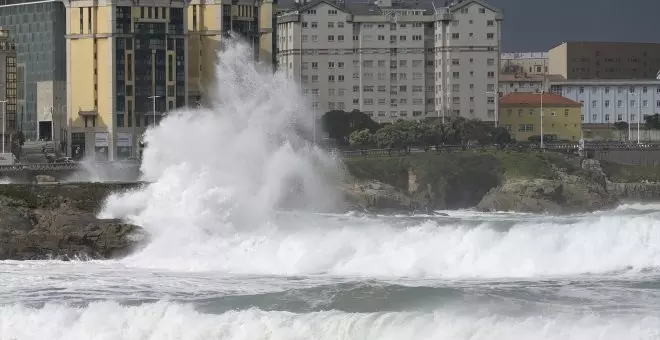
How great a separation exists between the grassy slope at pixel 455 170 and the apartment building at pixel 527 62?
7727 cm

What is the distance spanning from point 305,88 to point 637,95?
41.4 metres

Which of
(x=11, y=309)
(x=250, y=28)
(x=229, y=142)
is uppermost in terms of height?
(x=250, y=28)

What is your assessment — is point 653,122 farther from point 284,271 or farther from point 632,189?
point 284,271

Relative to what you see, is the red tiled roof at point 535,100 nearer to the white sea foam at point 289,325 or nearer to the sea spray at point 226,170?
the sea spray at point 226,170

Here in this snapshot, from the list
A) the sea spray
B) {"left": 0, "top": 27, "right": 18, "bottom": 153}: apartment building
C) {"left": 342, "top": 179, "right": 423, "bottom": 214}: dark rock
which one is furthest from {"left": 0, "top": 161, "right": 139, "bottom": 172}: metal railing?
{"left": 342, "top": 179, "right": 423, "bottom": 214}: dark rock

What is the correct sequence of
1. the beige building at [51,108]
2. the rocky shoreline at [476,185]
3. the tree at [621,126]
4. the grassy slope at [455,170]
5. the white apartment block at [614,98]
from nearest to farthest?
the rocky shoreline at [476,185] → the grassy slope at [455,170] → the beige building at [51,108] → the tree at [621,126] → the white apartment block at [614,98]

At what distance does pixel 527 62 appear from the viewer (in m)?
189

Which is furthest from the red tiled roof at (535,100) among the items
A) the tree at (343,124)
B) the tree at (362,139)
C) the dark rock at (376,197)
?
the dark rock at (376,197)

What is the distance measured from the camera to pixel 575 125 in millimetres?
139125

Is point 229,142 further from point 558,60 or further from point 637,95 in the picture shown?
point 558,60

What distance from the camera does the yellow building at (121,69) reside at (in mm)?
110500

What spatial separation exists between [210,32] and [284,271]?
65.4m

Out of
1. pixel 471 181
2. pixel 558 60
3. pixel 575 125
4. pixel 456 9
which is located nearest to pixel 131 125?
pixel 471 181

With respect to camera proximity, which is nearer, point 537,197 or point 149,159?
point 149,159
